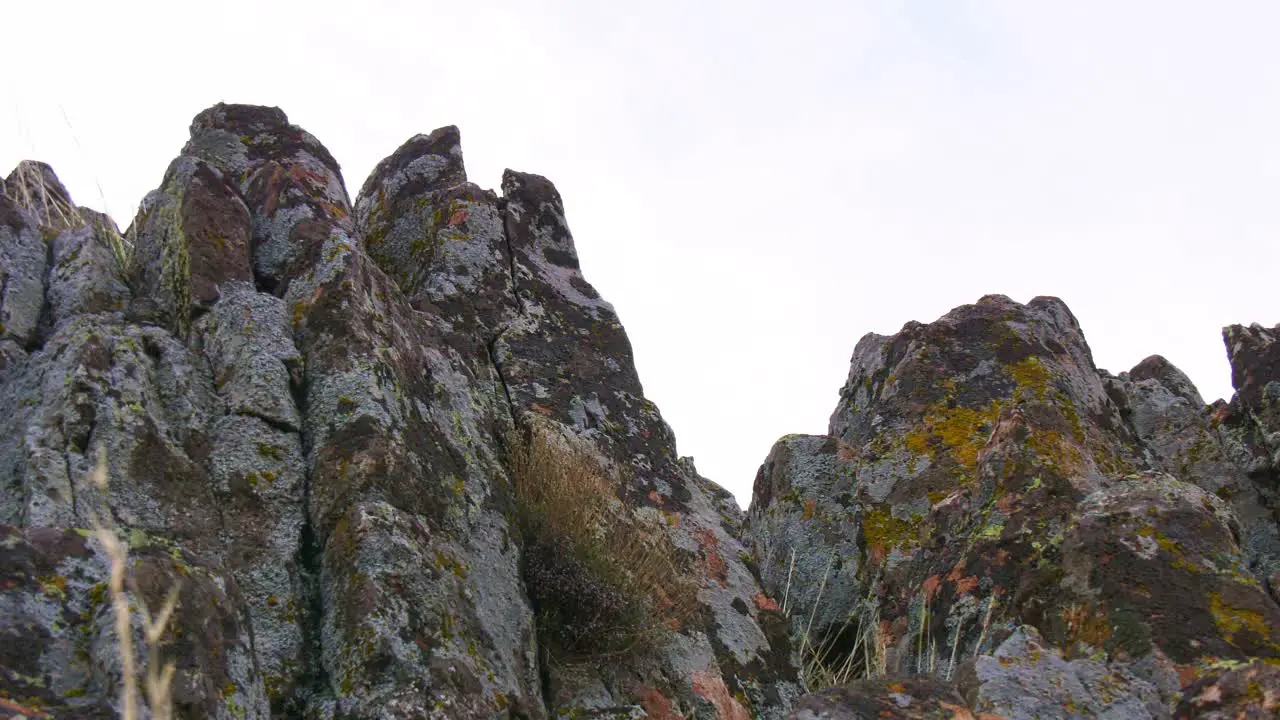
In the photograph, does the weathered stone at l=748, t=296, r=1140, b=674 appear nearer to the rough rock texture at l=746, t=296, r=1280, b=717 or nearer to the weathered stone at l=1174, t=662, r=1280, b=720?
the rough rock texture at l=746, t=296, r=1280, b=717

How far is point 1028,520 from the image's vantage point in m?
8.20

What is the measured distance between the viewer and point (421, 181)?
12.9m

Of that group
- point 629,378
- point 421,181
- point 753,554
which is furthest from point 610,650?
point 421,181

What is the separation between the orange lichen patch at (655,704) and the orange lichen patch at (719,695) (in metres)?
0.33

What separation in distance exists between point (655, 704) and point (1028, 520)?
310 cm

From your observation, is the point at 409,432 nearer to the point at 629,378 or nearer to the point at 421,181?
the point at 629,378

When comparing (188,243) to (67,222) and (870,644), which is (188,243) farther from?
(870,644)

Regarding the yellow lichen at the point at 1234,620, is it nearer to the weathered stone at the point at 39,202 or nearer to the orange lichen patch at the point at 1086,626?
the orange lichen patch at the point at 1086,626

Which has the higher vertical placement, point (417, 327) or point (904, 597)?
point (417, 327)

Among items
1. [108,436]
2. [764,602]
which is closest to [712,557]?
[764,602]

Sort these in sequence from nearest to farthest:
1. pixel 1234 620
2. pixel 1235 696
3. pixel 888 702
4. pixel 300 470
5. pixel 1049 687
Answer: pixel 1235 696 < pixel 888 702 < pixel 1049 687 < pixel 1234 620 < pixel 300 470

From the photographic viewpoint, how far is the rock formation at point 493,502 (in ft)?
18.8

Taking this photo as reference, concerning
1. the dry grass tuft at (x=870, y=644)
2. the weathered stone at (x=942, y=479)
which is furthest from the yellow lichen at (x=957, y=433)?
the dry grass tuft at (x=870, y=644)

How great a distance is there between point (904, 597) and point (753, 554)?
1.53 metres
